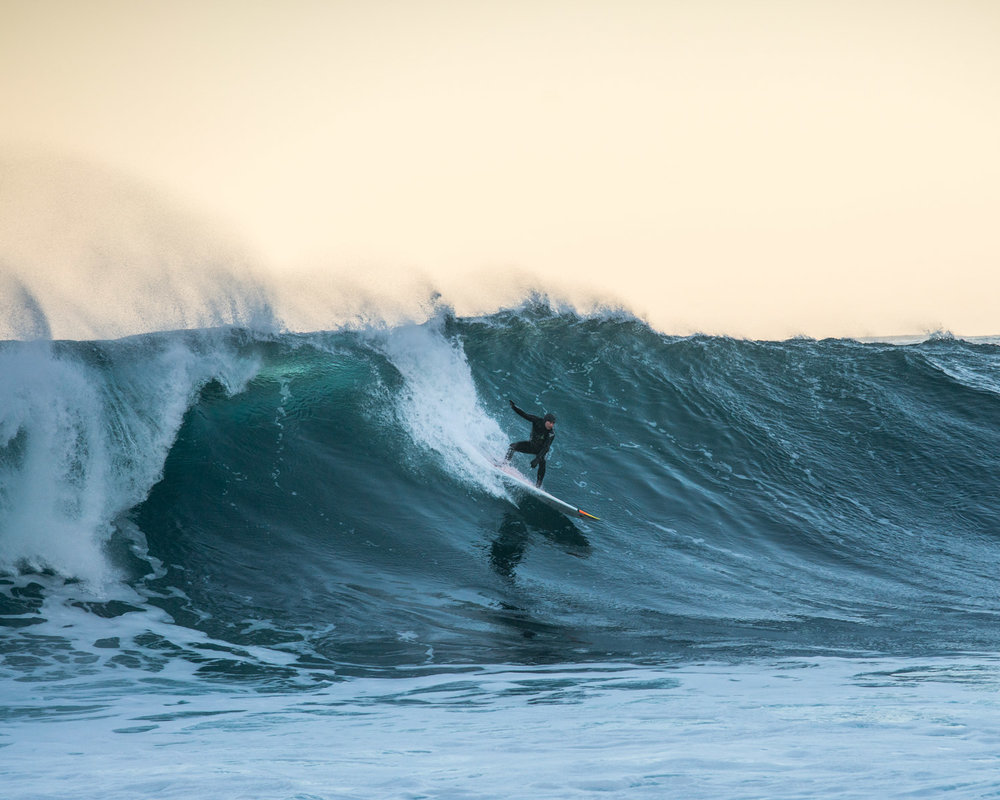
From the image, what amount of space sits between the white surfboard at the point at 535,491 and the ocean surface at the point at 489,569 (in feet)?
0.52

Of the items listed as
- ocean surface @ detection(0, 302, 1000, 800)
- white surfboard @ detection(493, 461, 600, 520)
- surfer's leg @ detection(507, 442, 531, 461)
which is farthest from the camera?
surfer's leg @ detection(507, 442, 531, 461)

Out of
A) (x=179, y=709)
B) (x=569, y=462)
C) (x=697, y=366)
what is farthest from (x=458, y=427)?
(x=179, y=709)

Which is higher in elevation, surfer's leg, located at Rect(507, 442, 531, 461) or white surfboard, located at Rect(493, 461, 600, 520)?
surfer's leg, located at Rect(507, 442, 531, 461)

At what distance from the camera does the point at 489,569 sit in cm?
828

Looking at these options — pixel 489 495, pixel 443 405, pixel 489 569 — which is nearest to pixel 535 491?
pixel 489 495

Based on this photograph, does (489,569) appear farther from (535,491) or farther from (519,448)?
(519,448)

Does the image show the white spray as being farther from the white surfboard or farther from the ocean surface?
the white surfboard

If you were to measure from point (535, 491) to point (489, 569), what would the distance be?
1891 millimetres

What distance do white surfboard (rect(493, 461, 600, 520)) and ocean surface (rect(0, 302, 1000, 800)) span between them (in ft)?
0.52

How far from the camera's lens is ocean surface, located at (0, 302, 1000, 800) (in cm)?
413

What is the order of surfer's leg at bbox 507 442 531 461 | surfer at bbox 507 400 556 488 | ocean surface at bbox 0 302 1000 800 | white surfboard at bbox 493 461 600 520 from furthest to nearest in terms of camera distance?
1. surfer's leg at bbox 507 442 531 461
2. surfer at bbox 507 400 556 488
3. white surfboard at bbox 493 461 600 520
4. ocean surface at bbox 0 302 1000 800

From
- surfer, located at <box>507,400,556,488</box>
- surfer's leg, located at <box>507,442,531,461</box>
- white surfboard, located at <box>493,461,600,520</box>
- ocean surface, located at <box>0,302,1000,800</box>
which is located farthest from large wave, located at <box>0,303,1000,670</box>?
surfer, located at <box>507,400,556,488</box>

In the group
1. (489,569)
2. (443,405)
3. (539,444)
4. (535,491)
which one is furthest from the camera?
(443,405)

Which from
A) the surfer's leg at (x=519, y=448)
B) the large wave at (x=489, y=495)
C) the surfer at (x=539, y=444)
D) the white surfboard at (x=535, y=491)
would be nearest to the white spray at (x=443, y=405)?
the large wave at (x=489, y=495)
